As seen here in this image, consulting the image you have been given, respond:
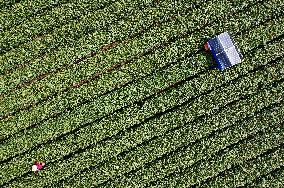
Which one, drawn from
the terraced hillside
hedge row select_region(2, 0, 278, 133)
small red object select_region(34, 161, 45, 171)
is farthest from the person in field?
hedge row select_region(2, 0, 278, 133)

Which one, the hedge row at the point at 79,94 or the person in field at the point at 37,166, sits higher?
the hedge row at the point at 79,94

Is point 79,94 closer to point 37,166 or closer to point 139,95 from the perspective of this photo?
point 139,95

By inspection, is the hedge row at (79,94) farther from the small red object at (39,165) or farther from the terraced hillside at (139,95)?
the small red object at (39,165)

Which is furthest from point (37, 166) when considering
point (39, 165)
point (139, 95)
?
point (139, 95)

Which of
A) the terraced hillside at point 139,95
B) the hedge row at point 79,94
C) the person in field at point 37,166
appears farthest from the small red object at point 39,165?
the hedge row at point 79,94

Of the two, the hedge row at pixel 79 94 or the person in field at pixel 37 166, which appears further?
the hedge row at pixel 79 94

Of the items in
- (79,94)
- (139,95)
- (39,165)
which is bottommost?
(39,165)

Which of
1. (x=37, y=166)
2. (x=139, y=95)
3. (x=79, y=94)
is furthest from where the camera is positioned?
(x=139, y=95)

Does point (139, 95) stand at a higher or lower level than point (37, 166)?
higher

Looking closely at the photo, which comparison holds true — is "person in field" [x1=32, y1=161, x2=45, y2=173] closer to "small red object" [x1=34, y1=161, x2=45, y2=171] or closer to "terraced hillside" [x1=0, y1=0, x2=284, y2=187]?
"small red object" [x1=34, y1=161, x2=45, y2=171]
